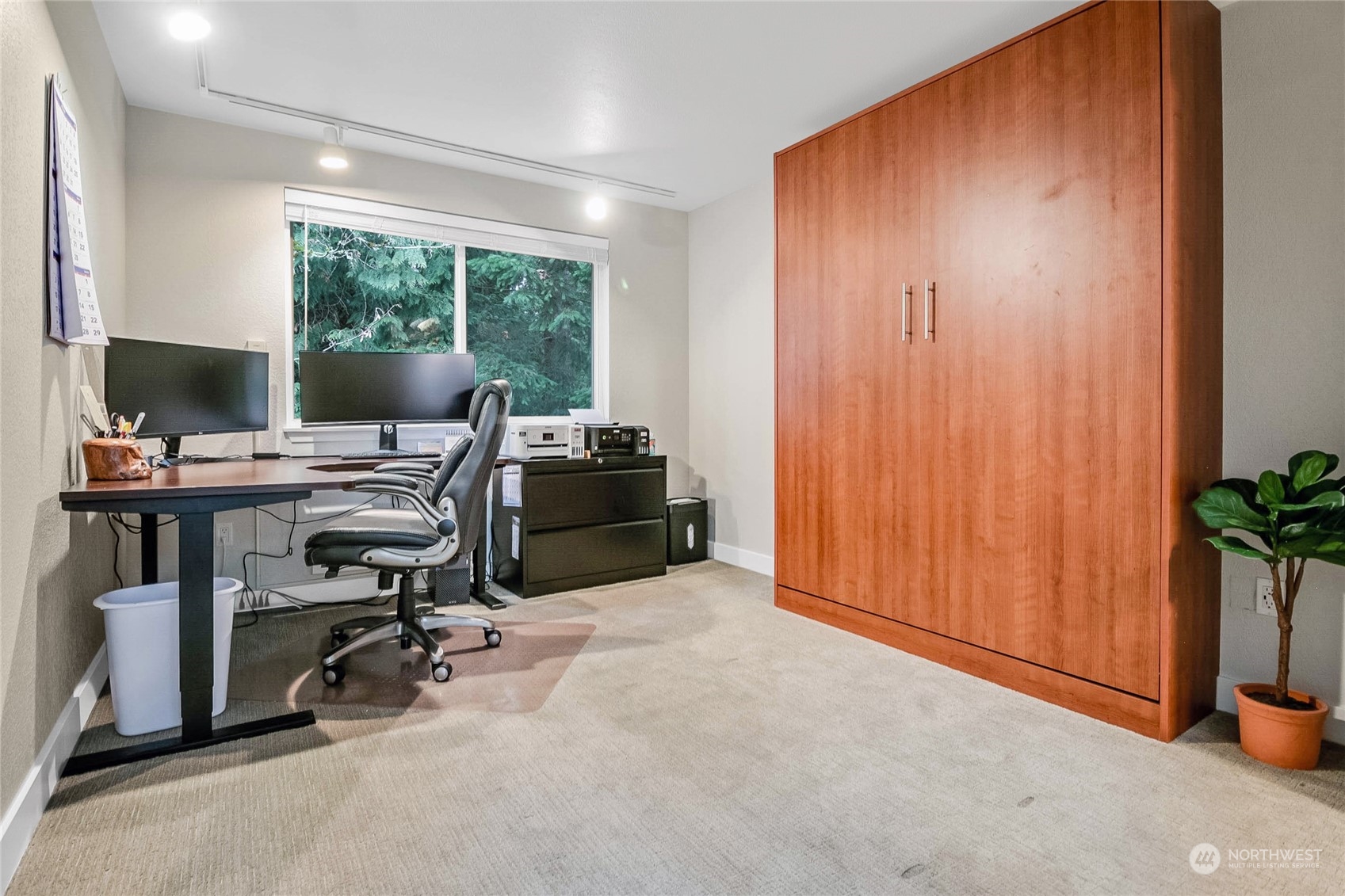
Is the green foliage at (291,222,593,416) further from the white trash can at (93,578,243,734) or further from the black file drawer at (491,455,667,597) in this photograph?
the white trash can at (93,578,243,734)

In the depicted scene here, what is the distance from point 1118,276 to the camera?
2207 mm

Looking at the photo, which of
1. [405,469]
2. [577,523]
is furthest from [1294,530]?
[577,523]

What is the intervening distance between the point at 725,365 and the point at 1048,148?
2.58 metres

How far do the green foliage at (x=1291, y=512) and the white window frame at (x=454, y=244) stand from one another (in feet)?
10.2

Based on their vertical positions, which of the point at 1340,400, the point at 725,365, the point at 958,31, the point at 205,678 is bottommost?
the point at 205,678

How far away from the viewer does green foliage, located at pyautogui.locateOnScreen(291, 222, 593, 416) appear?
382 cm

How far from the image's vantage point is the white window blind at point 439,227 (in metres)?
3.71

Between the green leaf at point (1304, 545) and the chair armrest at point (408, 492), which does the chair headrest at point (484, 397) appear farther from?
the green leaf at point (1304, 545)

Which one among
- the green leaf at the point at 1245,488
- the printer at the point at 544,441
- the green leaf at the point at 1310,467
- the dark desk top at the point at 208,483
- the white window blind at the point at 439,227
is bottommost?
the green leaf at the point at 1245,488

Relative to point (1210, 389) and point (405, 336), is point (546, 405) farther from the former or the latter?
point (1210, 389)

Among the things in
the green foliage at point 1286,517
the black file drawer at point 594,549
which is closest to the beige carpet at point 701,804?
the green foliage at point 1286,517

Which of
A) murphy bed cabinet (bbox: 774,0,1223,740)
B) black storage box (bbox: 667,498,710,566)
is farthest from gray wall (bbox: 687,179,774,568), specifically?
murphy bed cabinet (bbox: 774,0,1223,740)

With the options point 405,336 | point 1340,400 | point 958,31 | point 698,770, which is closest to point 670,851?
point 698,770

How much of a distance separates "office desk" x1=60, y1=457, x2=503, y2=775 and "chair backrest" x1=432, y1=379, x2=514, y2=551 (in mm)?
470
